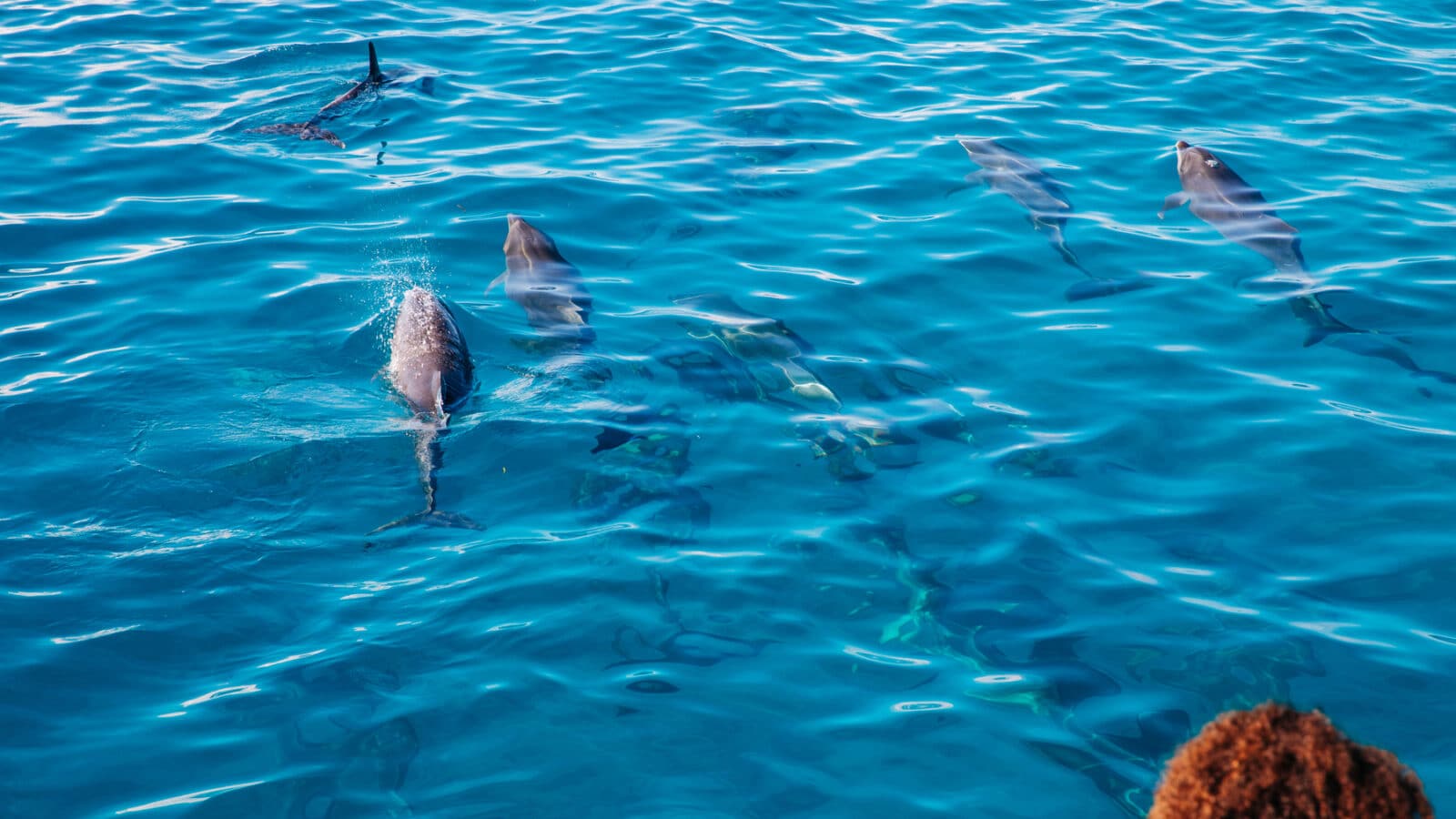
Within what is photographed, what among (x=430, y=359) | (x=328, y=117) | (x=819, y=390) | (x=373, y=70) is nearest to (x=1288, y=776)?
(x=819, y=390)

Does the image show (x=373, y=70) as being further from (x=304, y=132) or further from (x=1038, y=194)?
(x=1038, y=194)

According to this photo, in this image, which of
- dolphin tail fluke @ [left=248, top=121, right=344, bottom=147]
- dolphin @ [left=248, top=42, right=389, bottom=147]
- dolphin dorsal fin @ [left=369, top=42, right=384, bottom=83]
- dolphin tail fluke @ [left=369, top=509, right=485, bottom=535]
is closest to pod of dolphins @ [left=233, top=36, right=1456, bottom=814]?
dolphin tail fluke @ [left=369, top=509, right=485, bottom=535]

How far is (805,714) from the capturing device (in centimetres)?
621

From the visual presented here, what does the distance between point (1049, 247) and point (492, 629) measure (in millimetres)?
6511

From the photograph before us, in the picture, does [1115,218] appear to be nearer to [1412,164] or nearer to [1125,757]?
[1412,164]

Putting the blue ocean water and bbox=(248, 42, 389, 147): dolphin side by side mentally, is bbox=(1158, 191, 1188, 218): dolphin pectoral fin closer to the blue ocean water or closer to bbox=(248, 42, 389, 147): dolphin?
the blue ocean water

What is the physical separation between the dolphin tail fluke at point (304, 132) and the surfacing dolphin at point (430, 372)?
4.16 meters

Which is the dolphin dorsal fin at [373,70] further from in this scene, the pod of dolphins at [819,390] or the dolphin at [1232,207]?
the dolphin at [1232,207]

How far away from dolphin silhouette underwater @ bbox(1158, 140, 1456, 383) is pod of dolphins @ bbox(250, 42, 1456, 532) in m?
0.01

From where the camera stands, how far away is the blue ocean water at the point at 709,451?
6.08 m

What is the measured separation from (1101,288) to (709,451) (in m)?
4.08

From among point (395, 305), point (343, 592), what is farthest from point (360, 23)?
point (343, 592)

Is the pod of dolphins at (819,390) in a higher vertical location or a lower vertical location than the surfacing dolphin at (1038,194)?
lower

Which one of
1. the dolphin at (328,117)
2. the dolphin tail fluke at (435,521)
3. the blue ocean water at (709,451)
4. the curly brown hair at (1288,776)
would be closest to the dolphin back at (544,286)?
the blue ocean water at (709,451)
